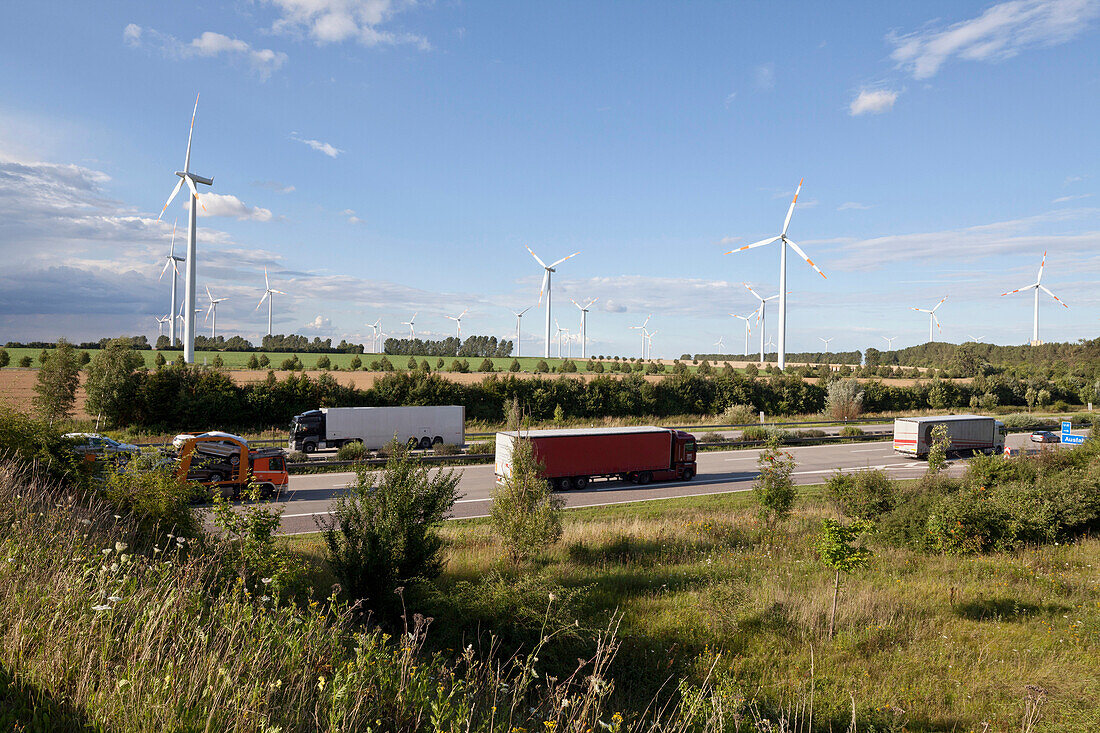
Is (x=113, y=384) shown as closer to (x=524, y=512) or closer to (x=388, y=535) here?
(x=524, y=512)

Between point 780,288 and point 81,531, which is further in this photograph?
point 780,288

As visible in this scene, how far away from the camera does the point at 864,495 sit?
2147 cm

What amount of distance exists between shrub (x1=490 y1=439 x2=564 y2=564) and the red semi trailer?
1118 cm

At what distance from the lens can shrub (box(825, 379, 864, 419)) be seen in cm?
6681

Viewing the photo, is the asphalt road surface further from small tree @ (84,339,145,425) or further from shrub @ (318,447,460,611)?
small tree @ (84,339,145,425)

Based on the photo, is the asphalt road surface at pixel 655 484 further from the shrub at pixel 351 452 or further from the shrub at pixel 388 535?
the shrub at pixel 388 535

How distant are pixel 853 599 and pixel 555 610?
715cm

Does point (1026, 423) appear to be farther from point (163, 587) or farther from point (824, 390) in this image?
point (163, 587)

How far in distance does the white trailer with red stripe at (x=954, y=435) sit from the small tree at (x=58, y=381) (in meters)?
57.7

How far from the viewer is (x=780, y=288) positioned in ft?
253

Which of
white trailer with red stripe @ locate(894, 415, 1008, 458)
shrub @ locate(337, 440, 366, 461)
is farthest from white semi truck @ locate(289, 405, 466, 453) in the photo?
white trailer with red stripe @ locate(894, 415, 1008, 458)

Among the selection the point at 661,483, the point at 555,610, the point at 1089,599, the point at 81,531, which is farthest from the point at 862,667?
the point at 661,483

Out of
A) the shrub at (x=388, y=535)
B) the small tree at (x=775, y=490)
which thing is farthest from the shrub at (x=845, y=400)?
the shrub at (x=388, y=535)

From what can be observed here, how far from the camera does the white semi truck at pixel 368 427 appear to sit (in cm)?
3903
